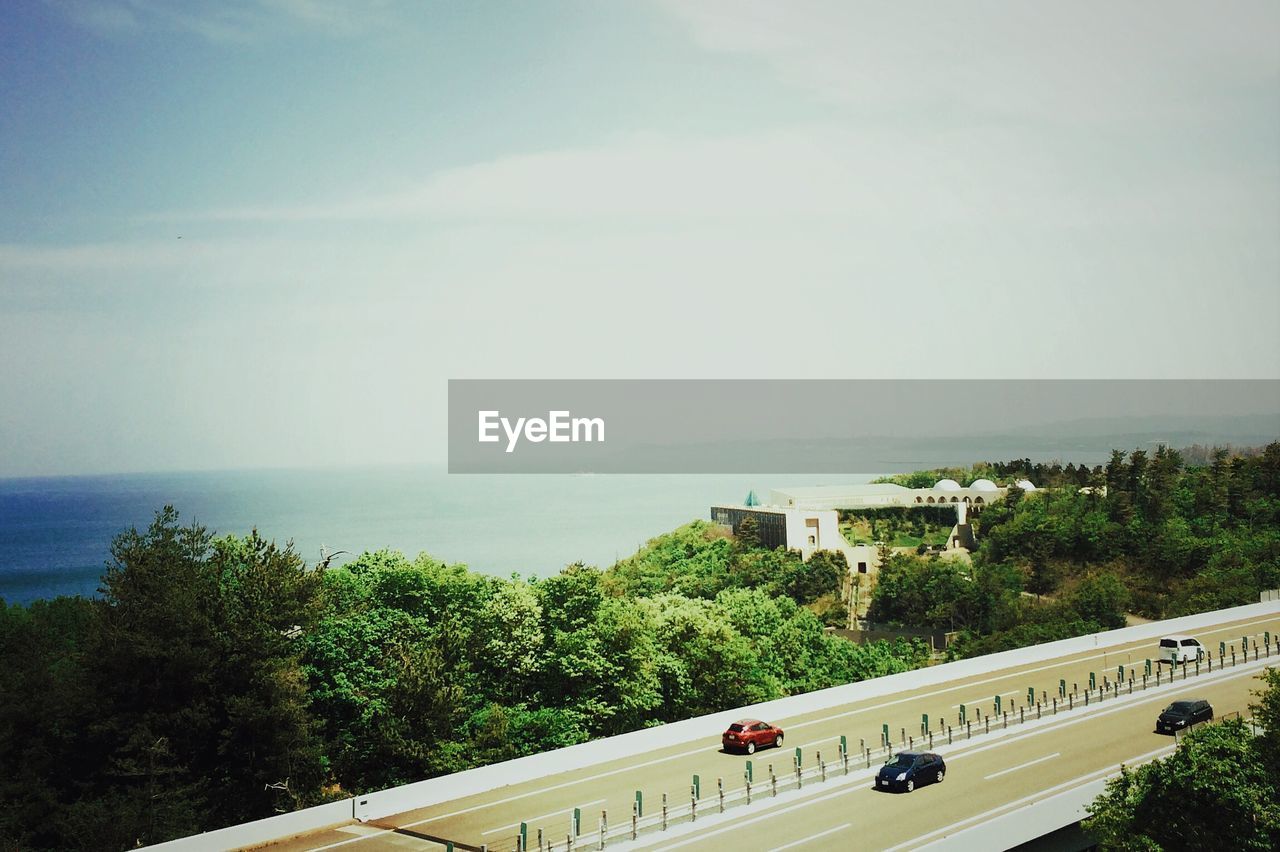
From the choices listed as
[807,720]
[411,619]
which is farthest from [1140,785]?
[411,619]

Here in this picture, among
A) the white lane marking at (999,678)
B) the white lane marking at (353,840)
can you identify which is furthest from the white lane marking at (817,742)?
the white lane marking at (353,840)

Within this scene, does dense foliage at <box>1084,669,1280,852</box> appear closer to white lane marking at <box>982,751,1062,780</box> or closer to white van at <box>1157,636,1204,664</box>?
white lane marking at <box>982,751,1062,780</box>

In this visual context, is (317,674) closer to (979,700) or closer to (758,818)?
(758,818)

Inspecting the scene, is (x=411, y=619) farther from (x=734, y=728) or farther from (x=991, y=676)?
(x=991, y=676)

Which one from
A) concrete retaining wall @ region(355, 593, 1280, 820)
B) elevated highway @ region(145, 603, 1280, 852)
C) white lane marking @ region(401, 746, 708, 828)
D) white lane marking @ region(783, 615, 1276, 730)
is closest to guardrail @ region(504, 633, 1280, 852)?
elevated highway @ region(145, 603, 1280, 852)

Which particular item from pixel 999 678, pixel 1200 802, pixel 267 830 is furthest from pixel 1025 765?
pixel 267 830

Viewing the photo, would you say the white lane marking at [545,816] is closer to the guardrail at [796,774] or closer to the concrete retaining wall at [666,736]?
the guardrail at [796,774]
